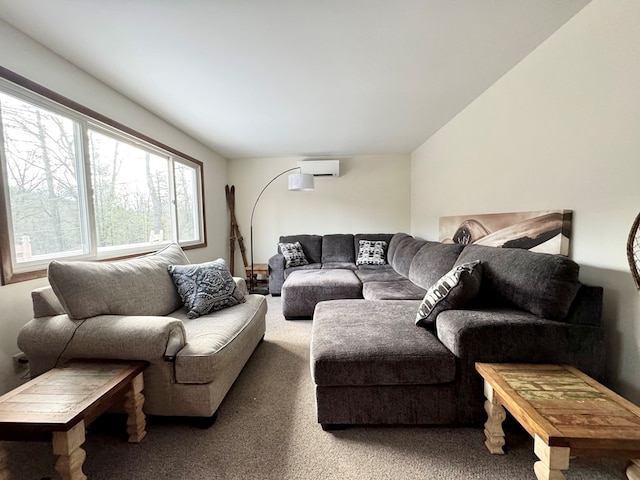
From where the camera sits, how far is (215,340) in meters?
1.40

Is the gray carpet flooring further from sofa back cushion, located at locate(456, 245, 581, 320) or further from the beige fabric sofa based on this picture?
sofa back cushion, located at locate(456, 245, 581, 320)

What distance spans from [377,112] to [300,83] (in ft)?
3.23

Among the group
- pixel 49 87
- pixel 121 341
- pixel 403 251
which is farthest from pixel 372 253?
pixel 49 87

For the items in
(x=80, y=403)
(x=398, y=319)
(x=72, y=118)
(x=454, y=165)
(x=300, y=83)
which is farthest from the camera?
(x=454, y=165)

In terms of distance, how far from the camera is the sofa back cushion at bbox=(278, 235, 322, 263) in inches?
160

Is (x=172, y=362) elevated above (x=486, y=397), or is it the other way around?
(x=172, y=362)

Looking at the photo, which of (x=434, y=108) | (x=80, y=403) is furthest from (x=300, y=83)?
(x=80, y=403)

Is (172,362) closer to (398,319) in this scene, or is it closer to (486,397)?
(398,319)

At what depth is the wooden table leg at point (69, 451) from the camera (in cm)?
88

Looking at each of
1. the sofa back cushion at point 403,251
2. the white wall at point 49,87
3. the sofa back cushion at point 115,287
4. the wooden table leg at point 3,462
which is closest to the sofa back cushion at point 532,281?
the sofa back cushion at point 403,251

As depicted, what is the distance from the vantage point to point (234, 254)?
453cm

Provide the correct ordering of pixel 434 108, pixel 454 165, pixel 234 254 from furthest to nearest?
pixel 234 254 < pixel 454 165 < pixel 434 108

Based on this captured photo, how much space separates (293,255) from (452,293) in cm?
260

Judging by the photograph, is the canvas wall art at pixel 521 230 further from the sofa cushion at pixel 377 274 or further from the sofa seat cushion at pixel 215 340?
the sofa seat cushion at pixel 215 340
